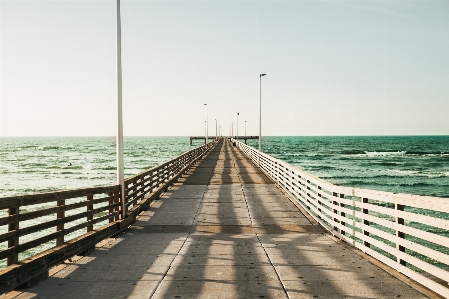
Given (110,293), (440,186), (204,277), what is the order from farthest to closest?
(440,186)
(204,277)
(110,293)

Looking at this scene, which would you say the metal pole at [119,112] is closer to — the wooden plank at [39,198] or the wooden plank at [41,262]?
the wooden plank at [39,198]

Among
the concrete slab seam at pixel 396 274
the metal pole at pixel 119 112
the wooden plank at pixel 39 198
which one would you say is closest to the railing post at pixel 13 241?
the wooden plank at pixel 39 198

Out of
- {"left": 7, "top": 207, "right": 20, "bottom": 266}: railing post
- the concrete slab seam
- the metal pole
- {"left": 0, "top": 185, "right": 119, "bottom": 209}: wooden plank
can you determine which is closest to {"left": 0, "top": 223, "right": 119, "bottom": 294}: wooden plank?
{"left": 7, "top": 207, "right": 20, "bottom": 266}: railing post

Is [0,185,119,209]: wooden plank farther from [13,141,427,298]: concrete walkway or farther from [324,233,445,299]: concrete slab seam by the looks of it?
[324,233,445,299]: concrete slab seam

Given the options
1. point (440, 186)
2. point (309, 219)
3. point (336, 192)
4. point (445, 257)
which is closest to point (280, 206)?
point (309, 219)

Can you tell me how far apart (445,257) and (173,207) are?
9723 mm

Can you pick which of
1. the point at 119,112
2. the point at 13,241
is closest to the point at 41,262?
the point at 13,241

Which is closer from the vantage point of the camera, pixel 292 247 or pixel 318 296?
pixel 318 296

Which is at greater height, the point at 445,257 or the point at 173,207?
the point at 445,257

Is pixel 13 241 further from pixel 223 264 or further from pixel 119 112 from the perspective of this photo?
pixel 119 112

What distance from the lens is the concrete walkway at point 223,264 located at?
5727mm

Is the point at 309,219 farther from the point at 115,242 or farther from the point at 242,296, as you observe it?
the point at 242,296

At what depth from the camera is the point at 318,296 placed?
216 inches

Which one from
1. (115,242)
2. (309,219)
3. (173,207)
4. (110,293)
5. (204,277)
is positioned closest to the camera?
(110,293)
